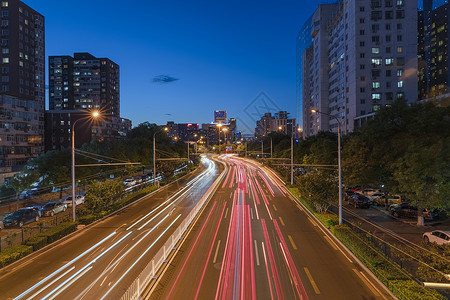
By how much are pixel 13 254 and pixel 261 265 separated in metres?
15.2

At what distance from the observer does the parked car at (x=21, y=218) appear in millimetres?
27281

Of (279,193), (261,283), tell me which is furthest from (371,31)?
(261,283)

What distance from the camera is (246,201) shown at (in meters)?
35.1

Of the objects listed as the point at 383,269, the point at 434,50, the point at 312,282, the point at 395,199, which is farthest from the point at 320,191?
Answer: the point at 434,50

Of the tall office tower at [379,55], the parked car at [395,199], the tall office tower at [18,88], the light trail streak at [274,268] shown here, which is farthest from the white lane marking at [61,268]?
the tall office tower at [379,55]

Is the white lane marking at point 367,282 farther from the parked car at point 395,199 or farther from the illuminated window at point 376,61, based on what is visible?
the illuminated window at point 376,61

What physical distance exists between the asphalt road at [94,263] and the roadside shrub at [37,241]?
1.88 ft

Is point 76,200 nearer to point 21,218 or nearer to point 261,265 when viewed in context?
point 21,218

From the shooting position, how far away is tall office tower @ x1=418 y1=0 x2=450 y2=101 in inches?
4712

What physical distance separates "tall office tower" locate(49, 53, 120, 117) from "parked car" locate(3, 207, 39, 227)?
124 m

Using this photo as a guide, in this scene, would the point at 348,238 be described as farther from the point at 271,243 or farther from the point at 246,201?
the point at 246,201

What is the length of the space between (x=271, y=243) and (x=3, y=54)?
3568 inches

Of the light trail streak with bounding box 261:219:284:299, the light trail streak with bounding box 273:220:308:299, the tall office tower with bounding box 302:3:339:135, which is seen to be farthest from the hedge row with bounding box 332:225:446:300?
the tall office tower with bounding box 302:3:339:135

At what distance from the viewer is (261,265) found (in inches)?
618
